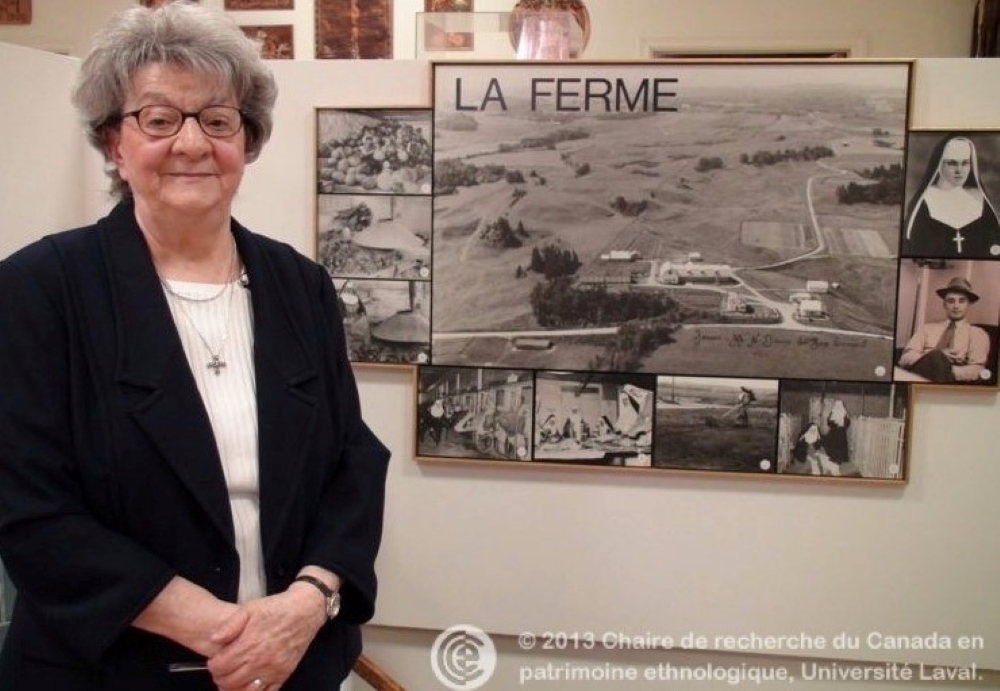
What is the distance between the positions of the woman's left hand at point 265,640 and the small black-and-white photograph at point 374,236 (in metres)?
0.86

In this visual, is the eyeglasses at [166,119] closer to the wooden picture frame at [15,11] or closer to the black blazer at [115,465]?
the black blazer at [115,465]

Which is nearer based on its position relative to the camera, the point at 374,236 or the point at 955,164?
the point at 955,164

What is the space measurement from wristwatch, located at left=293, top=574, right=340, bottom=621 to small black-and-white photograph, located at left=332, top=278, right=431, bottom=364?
0.74 metres

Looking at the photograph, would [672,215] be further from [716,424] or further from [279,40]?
[279,40]

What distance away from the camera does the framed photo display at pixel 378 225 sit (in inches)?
67.4

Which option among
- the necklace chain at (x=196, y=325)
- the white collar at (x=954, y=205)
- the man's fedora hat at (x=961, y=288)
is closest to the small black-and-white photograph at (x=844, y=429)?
the man's fedora hat at (x=961, y=288)

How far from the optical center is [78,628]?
94cm

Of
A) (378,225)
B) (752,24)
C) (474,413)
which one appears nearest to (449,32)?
(378,225)

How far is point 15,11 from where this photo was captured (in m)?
3.05

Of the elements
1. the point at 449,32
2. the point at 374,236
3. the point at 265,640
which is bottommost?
the point at 265,640

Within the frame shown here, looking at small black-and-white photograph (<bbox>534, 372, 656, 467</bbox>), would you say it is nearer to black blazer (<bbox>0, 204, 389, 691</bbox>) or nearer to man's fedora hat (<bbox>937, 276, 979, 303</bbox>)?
man's fedora hat (<bbox>937, 276, 979, 303</bbox>)

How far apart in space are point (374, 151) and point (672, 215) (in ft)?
2.10

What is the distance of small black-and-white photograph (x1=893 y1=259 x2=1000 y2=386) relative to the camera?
62.9 inches

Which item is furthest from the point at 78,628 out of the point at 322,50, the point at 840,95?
the point at 322,50
